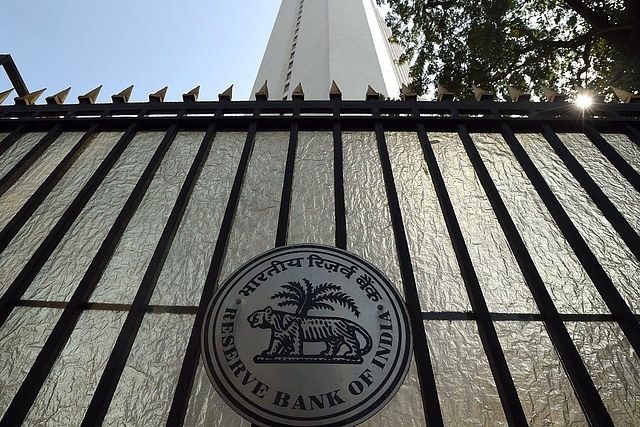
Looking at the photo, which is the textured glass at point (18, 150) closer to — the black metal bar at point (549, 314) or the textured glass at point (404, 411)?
the textured glass at point (404, 411)

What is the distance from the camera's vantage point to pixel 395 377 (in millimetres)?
1696

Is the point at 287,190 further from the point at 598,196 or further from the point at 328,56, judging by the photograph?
the point at 328,56

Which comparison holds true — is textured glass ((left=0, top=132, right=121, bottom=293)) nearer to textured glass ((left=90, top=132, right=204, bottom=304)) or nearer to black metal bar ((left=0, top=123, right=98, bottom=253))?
black metal bar ((left=0, top=123, right=98, bottom=253))

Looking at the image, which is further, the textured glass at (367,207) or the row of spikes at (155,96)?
the row of spikes at (155,96)

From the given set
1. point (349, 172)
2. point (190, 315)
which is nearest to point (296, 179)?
point (349, 172)

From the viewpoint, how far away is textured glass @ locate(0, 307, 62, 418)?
2049 mm

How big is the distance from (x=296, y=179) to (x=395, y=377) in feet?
5.51

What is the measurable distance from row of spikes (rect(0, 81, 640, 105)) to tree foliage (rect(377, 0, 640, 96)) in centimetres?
559

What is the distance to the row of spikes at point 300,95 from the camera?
3307 mm

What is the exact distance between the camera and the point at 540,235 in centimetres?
256

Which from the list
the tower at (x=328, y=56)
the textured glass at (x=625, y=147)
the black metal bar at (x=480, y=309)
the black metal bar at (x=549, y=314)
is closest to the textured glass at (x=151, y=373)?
the black metal bar at (x=480, y=309)

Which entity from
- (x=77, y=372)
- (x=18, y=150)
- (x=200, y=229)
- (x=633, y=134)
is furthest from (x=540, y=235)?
(x=18, y=150)

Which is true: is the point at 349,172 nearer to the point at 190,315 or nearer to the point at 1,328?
the point at 190,315

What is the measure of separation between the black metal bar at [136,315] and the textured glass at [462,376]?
1511mm
